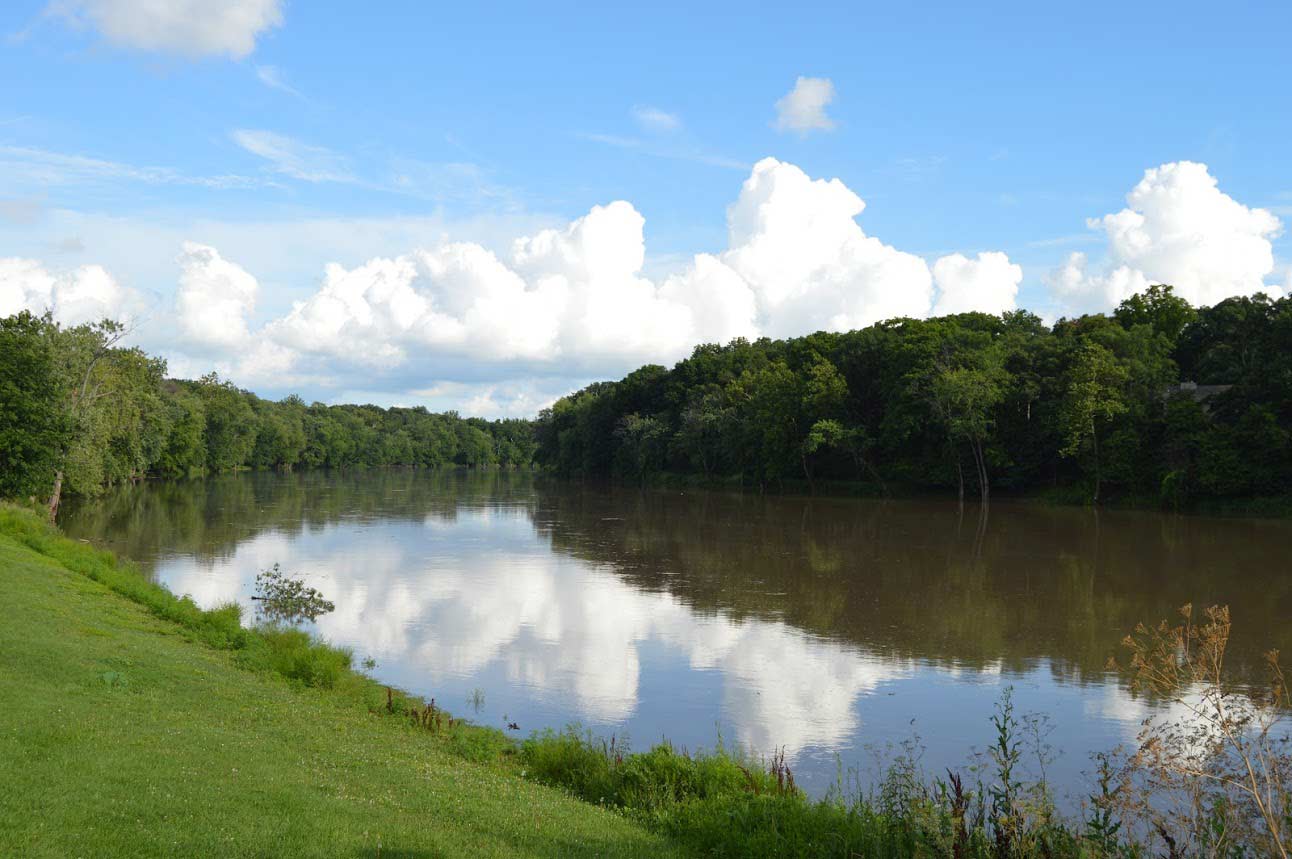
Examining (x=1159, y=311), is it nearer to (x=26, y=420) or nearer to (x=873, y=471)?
(x=873, y=471)

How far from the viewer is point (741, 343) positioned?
104500mm

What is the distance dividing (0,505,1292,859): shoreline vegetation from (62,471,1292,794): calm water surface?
5.45 ft

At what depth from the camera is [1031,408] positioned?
58531mm

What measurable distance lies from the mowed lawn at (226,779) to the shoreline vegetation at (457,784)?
0.10 ft

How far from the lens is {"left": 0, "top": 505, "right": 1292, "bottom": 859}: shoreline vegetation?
6.45 m

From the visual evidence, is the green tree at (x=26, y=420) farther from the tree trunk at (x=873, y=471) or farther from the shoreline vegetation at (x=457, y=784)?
the tree trunk at (x=873, y=471)

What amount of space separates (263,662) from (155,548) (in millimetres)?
23290

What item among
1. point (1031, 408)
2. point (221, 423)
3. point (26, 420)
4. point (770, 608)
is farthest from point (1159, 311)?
point (221, 423)

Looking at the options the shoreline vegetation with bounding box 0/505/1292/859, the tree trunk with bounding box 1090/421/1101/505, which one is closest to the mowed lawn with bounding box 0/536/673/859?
the shoreline vegetation with bounding box 0/505/1292/859

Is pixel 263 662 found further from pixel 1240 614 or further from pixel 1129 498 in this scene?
pixel 1129 498

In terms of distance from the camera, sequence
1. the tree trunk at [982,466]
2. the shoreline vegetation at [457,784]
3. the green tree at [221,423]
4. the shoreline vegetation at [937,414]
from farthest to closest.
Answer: the green tree at [221,423]
the tree trunk at [982,466]
the shoreline vegetation at [937,414]
the shoreline vegetation at [457,784]

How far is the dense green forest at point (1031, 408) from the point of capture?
1897 inches

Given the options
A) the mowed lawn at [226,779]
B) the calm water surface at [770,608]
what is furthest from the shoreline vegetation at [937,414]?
the mowed lawn at [226,779]

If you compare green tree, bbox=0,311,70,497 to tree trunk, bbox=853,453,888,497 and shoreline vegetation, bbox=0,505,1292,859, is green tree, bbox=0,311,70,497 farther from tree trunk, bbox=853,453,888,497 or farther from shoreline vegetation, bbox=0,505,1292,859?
tree trunk, bbox=853,453,888,497
